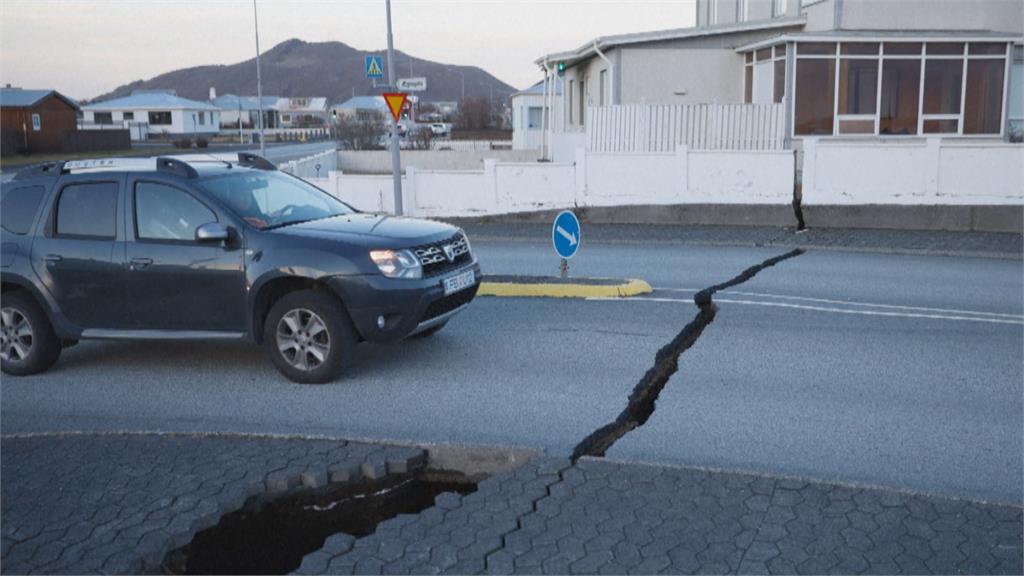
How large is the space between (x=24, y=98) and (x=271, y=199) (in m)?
69.3

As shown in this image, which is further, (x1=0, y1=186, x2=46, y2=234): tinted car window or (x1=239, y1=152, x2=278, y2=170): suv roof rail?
(x1=239, y1=152, x2=278, y2=170): suv roof rail

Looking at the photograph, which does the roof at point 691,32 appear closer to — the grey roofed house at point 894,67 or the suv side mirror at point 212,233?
the grey roofed house at point 894,67

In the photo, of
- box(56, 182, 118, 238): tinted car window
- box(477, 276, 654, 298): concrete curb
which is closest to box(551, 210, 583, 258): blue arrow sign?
box(477, 276, 654, 298): concrete curb

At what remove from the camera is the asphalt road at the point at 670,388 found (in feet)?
19.8

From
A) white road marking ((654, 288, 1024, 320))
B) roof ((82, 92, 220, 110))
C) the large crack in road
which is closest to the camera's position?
the large crack in road

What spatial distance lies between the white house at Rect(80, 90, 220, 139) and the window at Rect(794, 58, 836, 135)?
88.2 meters

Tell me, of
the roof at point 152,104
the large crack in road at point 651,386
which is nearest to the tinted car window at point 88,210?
the large crack in road at point 651,386

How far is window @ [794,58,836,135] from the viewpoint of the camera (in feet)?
74.0

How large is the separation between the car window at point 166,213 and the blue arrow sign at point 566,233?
184 inches

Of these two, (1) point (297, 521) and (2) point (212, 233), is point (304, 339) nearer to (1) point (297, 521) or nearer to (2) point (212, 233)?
(2) point (212, 233)

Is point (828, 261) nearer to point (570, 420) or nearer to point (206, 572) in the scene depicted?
point (570, 420)

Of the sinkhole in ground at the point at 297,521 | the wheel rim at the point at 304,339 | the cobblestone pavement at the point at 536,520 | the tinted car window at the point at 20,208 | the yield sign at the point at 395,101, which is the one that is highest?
the yield sign at the point at 395,101

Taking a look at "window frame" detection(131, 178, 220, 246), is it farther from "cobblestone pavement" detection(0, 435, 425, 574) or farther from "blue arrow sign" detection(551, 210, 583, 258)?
"blue arrow sign" detection(551, 210, 583, 258)

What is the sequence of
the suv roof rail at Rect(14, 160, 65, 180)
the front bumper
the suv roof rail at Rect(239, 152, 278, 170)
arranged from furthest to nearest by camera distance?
the suv roof rail at Rect(239, 152, 278, 170) → the suv roof rail at Rect(14, 160, 65, 180) → the front bumper
